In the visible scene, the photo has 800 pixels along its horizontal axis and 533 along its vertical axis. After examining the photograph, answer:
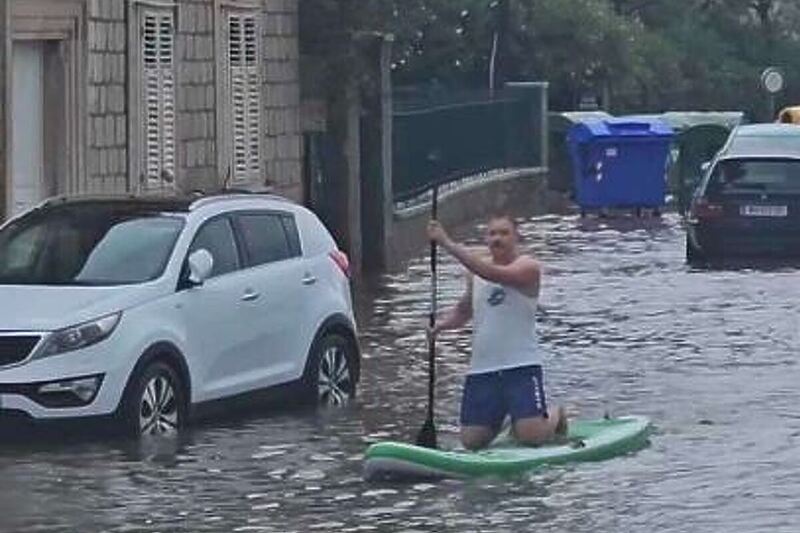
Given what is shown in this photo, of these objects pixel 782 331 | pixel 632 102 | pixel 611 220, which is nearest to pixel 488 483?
pixel 782 331

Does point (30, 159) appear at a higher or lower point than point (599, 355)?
higher

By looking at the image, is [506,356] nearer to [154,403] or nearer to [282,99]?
[154,403]

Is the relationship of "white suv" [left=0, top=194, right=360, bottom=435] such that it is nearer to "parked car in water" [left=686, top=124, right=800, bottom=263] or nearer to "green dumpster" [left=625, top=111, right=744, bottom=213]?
"parked car in water" [left=686, top=124, right=800, bottom=263]

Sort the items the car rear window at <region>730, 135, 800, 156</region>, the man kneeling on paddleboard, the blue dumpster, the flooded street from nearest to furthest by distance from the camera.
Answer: the flooded street, the man kneeling on paddleboard, the car rear window at <region>730, 135, 800, 156</region>, the blue dumpster

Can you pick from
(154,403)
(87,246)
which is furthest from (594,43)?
(154,403)

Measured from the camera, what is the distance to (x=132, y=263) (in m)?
16.7

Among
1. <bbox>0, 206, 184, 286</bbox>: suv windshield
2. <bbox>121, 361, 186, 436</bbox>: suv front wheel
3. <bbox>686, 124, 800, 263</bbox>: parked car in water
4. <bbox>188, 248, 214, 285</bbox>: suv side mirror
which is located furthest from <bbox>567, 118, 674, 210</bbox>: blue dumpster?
<bbox>121, 361, 186, 436</bbox>: suv front wheel

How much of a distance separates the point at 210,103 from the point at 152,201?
37.6 ft

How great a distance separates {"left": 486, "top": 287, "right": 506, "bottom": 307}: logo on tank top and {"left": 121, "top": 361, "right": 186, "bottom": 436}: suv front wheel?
2.36 meters

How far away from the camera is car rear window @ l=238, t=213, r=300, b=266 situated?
17609mm

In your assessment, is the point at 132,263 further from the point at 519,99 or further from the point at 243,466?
the point at 519,99

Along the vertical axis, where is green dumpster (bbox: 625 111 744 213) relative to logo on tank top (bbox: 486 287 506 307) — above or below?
above

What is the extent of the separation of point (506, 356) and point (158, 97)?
12890 millimetres

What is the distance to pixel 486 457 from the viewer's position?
14383 millimetres
